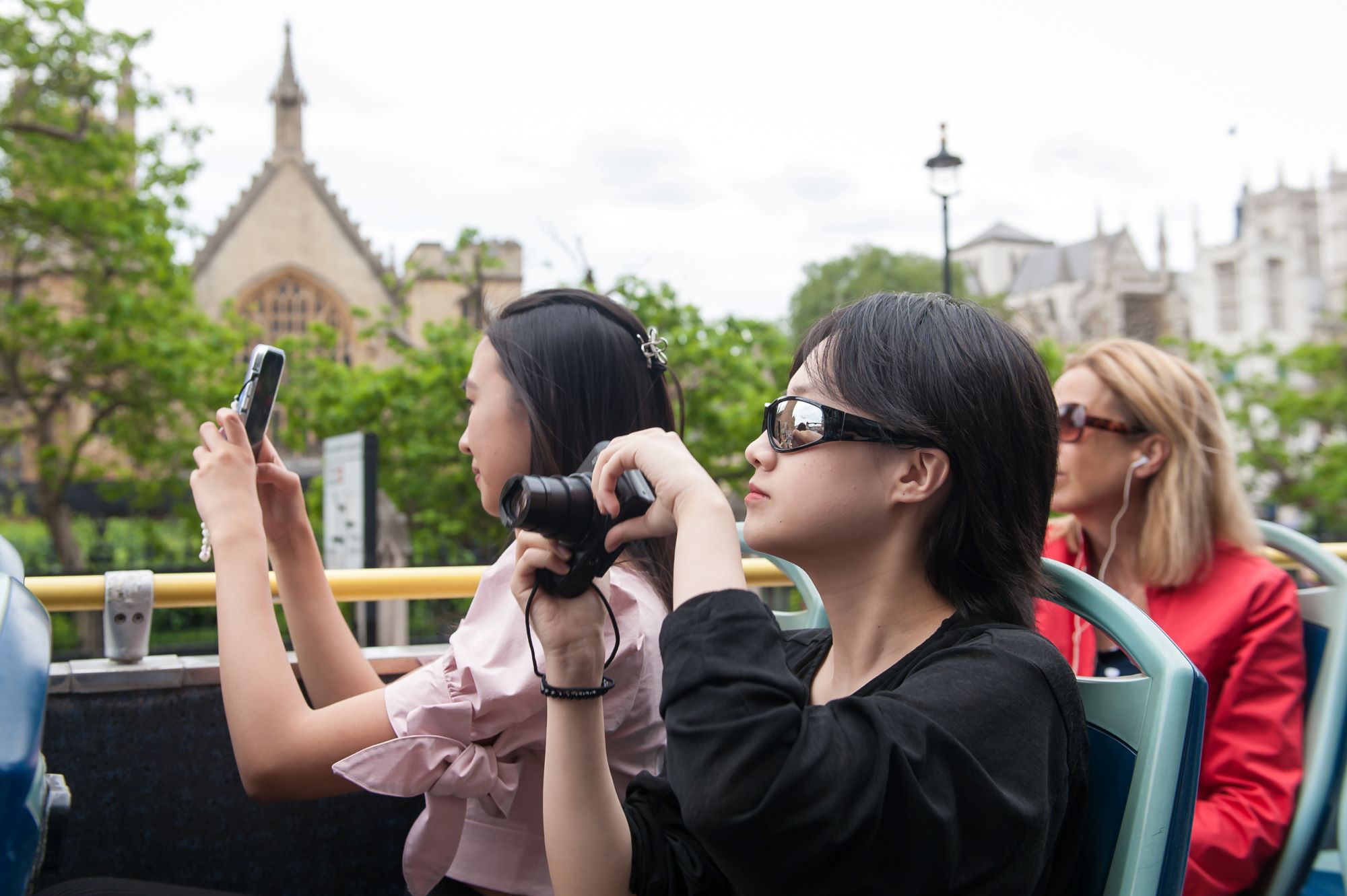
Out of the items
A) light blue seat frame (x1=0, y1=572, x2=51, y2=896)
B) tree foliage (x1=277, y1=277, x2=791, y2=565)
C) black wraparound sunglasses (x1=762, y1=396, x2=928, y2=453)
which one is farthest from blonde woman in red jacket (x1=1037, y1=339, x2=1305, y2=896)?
tree foliage (x1=277, y1=277, x2=791, y2=565)

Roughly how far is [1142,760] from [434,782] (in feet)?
3.31

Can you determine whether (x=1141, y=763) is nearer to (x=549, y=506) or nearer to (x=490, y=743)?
(x=549, y=506)

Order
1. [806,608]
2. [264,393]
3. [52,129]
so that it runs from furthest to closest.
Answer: [52,129] → [806,608] → [264,393]

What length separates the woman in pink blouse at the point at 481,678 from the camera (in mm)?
1734

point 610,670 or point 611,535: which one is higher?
point 611,535

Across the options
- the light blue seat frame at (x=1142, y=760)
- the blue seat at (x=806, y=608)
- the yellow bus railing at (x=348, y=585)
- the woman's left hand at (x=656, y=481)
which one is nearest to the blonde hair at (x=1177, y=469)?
the yellow bus railing at (x=348, y=585)

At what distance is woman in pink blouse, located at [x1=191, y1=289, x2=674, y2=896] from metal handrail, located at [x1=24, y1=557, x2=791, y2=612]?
297 mm

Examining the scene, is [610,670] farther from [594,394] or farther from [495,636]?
[594,394]

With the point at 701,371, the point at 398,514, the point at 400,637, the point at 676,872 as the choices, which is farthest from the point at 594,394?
the point at 398,514

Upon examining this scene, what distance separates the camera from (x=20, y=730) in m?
1.24

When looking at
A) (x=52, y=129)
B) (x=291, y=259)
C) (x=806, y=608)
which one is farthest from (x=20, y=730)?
(x=291, y=259)

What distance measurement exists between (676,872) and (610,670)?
13.9 inches

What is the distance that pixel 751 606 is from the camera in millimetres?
1264

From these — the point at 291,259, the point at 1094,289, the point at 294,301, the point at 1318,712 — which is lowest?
the point at 1318,712
